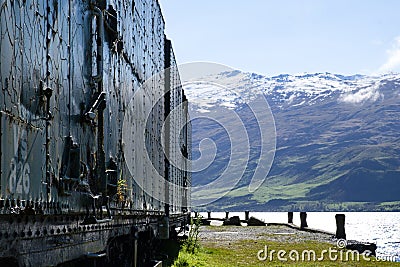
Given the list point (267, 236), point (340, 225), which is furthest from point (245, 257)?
point (267, 236)

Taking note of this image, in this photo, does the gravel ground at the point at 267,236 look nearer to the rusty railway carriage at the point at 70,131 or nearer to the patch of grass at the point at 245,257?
the patch of grass at the point at 245,257

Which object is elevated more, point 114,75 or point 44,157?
point 114,75

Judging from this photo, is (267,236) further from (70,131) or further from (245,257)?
(70,131)

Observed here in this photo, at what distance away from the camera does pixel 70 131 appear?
6.55 m

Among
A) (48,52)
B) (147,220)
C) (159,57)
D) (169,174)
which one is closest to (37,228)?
(48,52)

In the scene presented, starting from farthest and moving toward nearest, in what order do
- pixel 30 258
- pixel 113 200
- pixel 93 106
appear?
pixel 113 200
pixel 93 106
pixel 30 258

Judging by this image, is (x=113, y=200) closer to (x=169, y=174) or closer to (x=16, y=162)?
(x=16, y=162)

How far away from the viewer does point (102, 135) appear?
822 centimetres

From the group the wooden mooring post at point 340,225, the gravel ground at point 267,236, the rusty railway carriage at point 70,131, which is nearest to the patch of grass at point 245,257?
the gravel ground at point 267,236

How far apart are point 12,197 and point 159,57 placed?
537 inches

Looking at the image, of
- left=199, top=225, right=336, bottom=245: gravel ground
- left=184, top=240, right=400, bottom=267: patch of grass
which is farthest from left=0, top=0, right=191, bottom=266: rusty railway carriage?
A: left=199, top=225, right=336, bottom=245: gravel ground

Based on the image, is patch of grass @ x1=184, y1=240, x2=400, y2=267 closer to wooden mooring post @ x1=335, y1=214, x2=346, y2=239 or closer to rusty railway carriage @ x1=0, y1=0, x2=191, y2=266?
wooden mooring post @ x1=335, y1=214, x2=346, y2=239

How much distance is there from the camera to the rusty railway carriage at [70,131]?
4.57m

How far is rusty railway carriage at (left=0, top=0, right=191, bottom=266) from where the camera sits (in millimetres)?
4566
